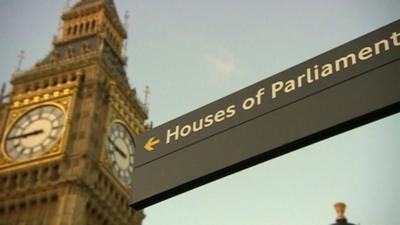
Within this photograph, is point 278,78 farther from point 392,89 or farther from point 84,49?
point 84,49

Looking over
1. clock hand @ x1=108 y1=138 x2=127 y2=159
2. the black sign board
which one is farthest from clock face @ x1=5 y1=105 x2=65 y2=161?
the black sign board

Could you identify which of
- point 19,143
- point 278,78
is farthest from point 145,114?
point 278,78

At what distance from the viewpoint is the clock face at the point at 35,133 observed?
51344mm

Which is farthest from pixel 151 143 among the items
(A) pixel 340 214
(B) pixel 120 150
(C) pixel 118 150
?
(B) pixel 120 150

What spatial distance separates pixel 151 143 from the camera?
7605 millimetres

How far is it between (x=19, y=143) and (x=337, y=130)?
48.4m

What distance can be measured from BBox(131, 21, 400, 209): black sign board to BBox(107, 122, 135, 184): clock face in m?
45.9

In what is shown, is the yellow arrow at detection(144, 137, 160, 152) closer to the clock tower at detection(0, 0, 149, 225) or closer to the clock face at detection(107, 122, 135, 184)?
the clock tower at detection(0, 0, 149, 225)

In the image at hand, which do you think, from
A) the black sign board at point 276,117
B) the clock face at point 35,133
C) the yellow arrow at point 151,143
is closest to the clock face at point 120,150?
the clock face at point 35,133

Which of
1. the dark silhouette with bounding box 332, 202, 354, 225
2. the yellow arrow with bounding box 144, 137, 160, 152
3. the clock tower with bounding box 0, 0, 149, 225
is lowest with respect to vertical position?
the dark silhouette with bounding box 332, 202, 354, 225

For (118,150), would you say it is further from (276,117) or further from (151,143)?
(276,117)

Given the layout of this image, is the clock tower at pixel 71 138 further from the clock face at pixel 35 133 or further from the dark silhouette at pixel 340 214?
the dark silhouette at pixel 340 214

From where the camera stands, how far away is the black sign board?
6434 millimetres

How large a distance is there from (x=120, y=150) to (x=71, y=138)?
4.83 meters
